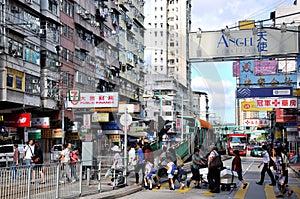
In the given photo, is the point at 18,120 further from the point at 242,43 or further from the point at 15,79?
the point at 242,43

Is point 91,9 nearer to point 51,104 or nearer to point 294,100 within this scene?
point 51,104

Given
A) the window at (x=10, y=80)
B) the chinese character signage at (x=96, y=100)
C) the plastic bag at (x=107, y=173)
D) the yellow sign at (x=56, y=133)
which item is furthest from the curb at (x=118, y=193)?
the yellow sign at (x=56, y=133)

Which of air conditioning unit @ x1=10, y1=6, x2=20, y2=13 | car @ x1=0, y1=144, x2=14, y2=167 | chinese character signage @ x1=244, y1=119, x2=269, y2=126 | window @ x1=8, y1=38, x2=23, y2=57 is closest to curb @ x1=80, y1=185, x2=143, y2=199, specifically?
car @ x1=0, y1=144, x2=14, y2=167

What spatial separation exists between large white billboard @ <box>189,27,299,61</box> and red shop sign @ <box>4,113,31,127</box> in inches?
672

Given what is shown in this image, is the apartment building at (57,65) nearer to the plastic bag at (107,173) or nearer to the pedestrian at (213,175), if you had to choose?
the plastic bag at (107,173)

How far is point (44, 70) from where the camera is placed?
3788cm

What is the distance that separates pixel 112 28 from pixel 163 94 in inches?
463

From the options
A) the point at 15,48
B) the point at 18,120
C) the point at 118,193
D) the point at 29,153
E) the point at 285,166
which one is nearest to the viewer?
the point at 118,193

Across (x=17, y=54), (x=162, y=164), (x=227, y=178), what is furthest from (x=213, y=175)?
(x=17, y=54)

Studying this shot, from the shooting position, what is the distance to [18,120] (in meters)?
34.2

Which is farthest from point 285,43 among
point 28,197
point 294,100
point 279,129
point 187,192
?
point 279,129

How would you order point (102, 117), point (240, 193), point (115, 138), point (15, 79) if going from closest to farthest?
point (240, 193) < point (102, 117) < point (15, 79) < point (115, 138)

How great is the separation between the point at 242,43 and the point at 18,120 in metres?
20.1

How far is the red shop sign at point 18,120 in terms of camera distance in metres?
33.9
